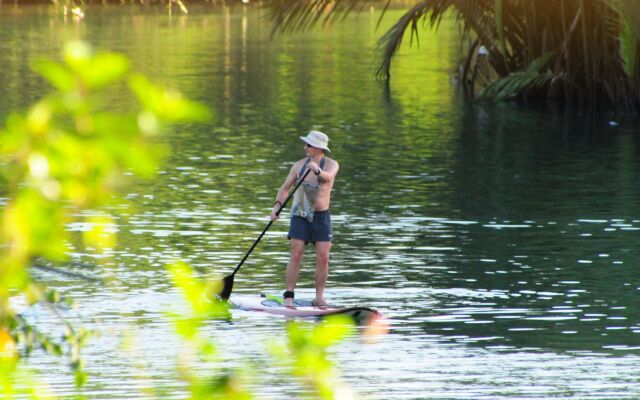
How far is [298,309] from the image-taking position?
11516mm

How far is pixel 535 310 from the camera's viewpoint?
11.9 m

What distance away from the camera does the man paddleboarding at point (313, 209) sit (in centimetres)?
1180

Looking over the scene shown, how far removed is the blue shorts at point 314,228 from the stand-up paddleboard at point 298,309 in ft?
1.75

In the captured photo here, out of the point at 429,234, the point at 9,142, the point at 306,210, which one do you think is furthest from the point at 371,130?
the point at 9,142

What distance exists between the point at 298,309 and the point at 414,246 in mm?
4010

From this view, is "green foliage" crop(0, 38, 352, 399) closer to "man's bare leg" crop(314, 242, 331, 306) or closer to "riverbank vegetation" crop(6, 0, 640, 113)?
"man's bare leg" crop(314, 242, 331, 306)

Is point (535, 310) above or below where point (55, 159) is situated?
below

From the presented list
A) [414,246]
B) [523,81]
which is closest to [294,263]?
[414,246]

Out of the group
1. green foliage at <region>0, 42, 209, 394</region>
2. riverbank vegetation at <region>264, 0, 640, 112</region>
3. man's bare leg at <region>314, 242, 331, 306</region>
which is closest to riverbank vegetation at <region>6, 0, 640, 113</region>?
riverbank vegetation at <region>264, 0, 640, 112</region>

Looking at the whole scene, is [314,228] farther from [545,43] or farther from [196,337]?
[545,43]

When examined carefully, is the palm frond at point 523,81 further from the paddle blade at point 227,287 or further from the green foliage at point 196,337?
the green foliage at point 196,337

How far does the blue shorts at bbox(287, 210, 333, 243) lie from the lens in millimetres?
12039

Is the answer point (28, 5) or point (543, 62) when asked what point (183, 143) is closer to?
point (543, 62)

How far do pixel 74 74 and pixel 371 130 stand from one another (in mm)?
26551
